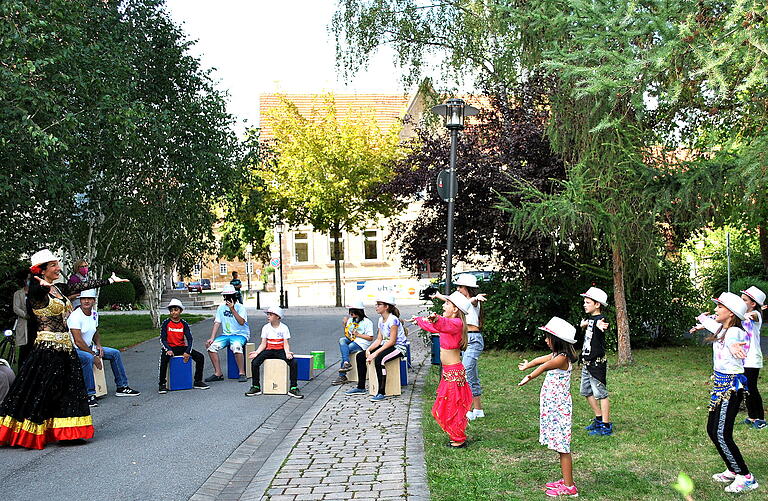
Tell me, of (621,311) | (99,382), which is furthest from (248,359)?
(621,311)

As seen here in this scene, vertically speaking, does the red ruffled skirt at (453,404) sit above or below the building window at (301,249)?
below

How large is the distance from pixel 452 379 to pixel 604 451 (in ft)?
5.45

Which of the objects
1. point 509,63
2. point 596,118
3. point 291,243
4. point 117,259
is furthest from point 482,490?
point 291,243

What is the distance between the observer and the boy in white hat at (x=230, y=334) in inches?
558

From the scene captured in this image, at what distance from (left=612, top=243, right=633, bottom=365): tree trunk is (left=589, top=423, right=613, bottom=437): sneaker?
6.47 metres

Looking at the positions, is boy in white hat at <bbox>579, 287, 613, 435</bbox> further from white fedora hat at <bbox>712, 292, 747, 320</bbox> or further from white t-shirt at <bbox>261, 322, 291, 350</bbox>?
white t-shirt at <bbox>261, 322, 291, 350</bbox>

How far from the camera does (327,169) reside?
36.5m

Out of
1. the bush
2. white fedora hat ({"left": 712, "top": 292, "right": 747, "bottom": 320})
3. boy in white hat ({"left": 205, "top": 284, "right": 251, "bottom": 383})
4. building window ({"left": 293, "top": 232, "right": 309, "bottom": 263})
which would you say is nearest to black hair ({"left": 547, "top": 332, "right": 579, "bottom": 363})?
white fedora hat ({"left": 712, "top": 292, "right": 747, "bottom": 320})

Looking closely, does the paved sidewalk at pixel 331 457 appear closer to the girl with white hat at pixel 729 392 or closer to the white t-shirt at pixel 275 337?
the white t-shirt at pixel 275 337

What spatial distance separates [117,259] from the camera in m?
24.4

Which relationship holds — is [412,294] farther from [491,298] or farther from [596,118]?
[596,118]

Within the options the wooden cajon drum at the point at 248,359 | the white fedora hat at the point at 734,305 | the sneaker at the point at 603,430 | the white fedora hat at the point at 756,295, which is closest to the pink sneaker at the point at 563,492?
the white fedora hat at the point at 734,305

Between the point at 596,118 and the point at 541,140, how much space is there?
3109mm

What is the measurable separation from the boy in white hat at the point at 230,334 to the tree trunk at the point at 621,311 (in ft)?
22.8
